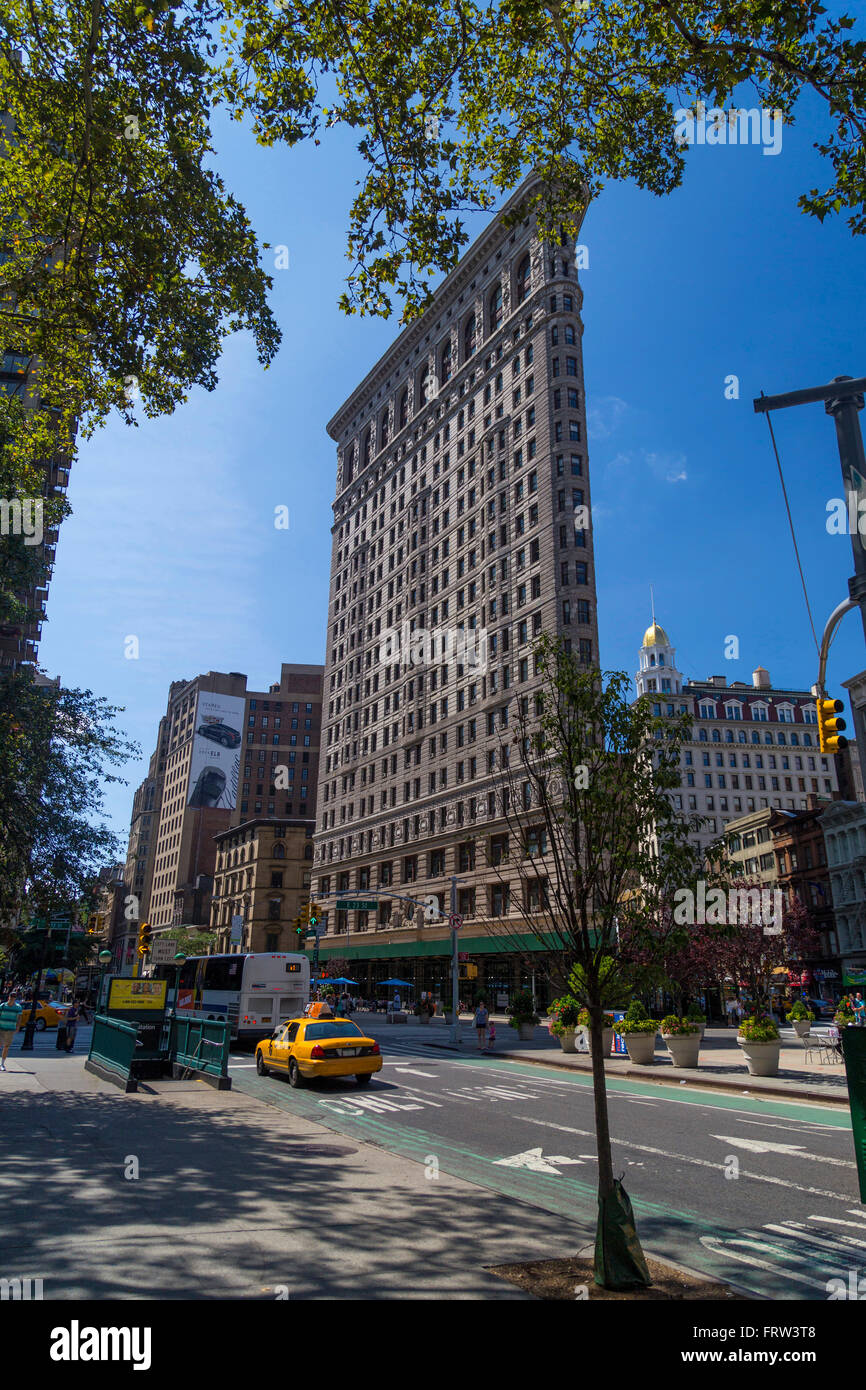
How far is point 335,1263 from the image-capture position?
20.2 feet

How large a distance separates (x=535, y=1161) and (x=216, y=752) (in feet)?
429

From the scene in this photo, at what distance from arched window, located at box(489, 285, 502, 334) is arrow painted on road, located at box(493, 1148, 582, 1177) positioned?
62.6 meters

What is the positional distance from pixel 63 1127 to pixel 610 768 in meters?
9.48

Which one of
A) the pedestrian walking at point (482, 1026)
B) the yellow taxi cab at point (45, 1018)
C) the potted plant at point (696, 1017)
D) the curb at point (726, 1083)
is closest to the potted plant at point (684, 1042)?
the potted plant at point (696, 1017)

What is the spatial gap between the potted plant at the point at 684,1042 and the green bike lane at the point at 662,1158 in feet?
9.38

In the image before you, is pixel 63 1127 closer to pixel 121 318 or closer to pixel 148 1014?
pixel 148 1014

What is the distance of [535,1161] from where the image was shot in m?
10.8

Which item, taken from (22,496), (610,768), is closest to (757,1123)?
(610,768)

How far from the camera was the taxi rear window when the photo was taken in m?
18.5

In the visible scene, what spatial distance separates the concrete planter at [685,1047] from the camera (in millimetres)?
23062

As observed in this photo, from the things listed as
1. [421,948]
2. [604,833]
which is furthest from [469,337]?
[604,833]

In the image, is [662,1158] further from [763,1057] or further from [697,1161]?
[763,1057]

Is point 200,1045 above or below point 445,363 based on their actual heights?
below
